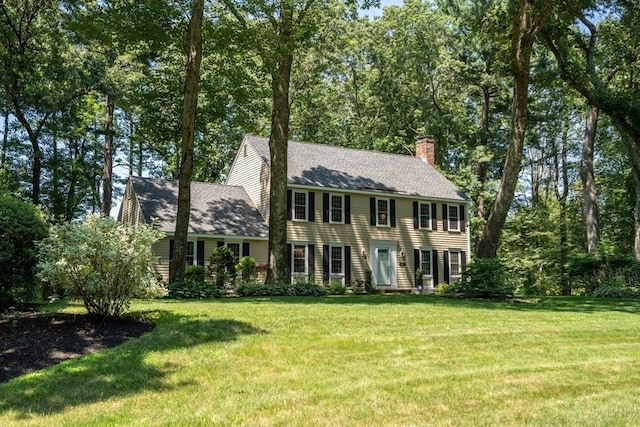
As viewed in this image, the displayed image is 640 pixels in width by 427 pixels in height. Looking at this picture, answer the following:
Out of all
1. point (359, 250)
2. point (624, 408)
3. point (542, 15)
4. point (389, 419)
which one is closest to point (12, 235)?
point (389, 419)

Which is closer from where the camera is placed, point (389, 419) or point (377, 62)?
point (389, 419)

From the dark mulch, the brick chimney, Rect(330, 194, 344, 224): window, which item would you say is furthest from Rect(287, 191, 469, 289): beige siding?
the dark mulch

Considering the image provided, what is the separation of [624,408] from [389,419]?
2202 millimetres

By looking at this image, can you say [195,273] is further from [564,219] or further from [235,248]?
[564,219]

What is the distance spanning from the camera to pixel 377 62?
34.7m

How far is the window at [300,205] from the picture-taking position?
23.8m

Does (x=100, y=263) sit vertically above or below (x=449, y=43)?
below

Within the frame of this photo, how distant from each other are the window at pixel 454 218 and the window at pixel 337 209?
5.99 meters

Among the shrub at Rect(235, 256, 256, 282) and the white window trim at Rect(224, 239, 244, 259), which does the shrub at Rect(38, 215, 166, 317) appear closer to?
the shrub at Rect(235, 256, 256, 282)

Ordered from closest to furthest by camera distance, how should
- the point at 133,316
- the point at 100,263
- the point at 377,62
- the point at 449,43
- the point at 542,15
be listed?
the point at 100,263 → the point at 133,316 → the point at 542,15 → the point at 449,43 → the point at 377,62

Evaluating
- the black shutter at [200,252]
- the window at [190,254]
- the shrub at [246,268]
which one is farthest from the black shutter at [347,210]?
the window at [190,254]

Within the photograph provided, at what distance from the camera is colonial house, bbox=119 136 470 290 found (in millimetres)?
22938

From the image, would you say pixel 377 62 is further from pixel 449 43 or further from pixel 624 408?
pixel 624 408

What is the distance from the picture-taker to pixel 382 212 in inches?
1019
